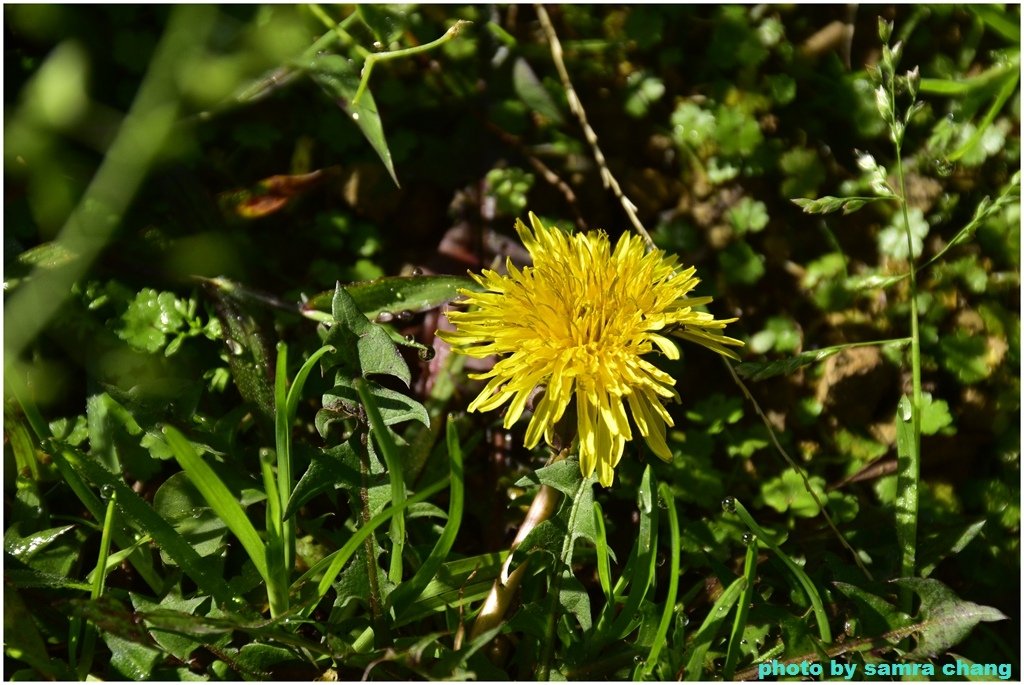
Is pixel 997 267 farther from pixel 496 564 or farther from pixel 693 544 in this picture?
pixel 496 564

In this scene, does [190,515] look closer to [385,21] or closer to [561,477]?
[561,477]

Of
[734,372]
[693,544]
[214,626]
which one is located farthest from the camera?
[734,372]

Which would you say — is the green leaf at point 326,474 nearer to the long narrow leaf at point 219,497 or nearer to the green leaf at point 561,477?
the long narrow leaf at point 219,497

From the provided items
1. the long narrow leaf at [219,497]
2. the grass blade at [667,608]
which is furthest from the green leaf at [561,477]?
the long narrow leaf at [219,497]

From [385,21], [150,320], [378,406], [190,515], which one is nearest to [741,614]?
[378,406]

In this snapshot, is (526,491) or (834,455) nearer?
(526,491)

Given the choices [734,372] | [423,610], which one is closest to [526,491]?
[423,610]
